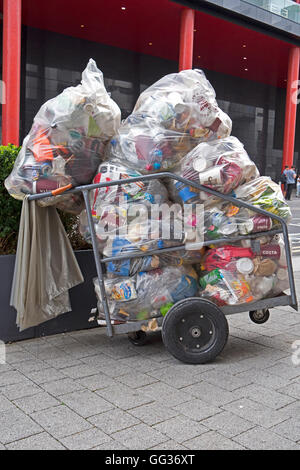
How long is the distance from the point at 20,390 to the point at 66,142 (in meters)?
1.83

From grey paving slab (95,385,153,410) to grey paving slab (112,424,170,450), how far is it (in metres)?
0.29

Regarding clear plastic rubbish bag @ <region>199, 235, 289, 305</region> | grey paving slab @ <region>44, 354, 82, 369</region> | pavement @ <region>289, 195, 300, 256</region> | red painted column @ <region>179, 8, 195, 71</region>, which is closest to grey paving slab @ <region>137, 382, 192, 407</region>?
grey paving slab @ <region>44, 354, 82, 369</region>

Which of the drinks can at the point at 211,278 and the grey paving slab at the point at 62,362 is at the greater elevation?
the drinks can at the point at 211,278

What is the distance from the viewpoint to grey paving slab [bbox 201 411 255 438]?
8.75 feet

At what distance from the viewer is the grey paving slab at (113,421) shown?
2700 mm

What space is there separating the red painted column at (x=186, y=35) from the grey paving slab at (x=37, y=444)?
19832mm

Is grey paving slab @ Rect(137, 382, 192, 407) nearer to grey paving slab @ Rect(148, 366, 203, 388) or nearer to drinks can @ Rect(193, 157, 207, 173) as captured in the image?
grey paving slab @ Rect(148, 366, 203, 388)

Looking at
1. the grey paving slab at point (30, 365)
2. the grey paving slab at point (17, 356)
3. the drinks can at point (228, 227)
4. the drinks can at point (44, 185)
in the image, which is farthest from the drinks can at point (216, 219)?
the grey paving slab at point (17, 356)

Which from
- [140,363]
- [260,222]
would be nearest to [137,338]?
[140,363]

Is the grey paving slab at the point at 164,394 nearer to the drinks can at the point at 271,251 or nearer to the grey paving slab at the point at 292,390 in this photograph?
the grey paving slab at the point at 292,390

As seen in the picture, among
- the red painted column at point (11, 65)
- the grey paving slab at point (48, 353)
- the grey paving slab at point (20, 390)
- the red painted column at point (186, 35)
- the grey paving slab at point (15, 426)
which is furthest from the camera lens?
the red painted column at point (186, 35)
